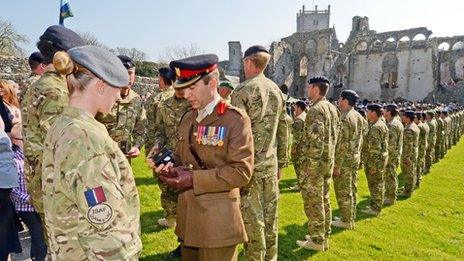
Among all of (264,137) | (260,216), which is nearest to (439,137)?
(264,137)

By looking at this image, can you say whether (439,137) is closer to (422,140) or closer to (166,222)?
(422,140)

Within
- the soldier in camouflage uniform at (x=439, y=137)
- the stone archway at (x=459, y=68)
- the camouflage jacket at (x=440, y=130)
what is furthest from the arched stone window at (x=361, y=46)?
the camouflage jacket at (x=440, y=130)

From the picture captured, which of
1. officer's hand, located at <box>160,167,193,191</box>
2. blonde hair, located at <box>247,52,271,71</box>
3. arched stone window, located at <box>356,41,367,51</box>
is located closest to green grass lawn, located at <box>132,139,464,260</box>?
officer's hand, located at <box>160,167,193,191</box>

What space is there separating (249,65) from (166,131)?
228 cm

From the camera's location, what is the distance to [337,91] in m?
52.7

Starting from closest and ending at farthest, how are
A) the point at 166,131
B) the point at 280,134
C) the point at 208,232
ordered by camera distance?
the point at 208,232 → the point at 280,134 → the point at 166,131

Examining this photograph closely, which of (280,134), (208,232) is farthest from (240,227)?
(280,134)

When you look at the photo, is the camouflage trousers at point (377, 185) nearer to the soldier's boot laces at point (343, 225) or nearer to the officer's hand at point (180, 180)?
the soldier's boot laces at point (343, 225)

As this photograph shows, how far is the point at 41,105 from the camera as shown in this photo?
3371 mm

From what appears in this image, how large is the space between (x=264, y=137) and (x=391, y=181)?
633 cm

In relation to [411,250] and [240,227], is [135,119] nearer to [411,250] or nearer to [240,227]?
[240,227]

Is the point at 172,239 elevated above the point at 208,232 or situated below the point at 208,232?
below

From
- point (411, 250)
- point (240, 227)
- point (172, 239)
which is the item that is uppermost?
point (240, 227)

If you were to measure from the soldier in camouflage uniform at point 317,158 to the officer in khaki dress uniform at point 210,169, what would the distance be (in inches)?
118
